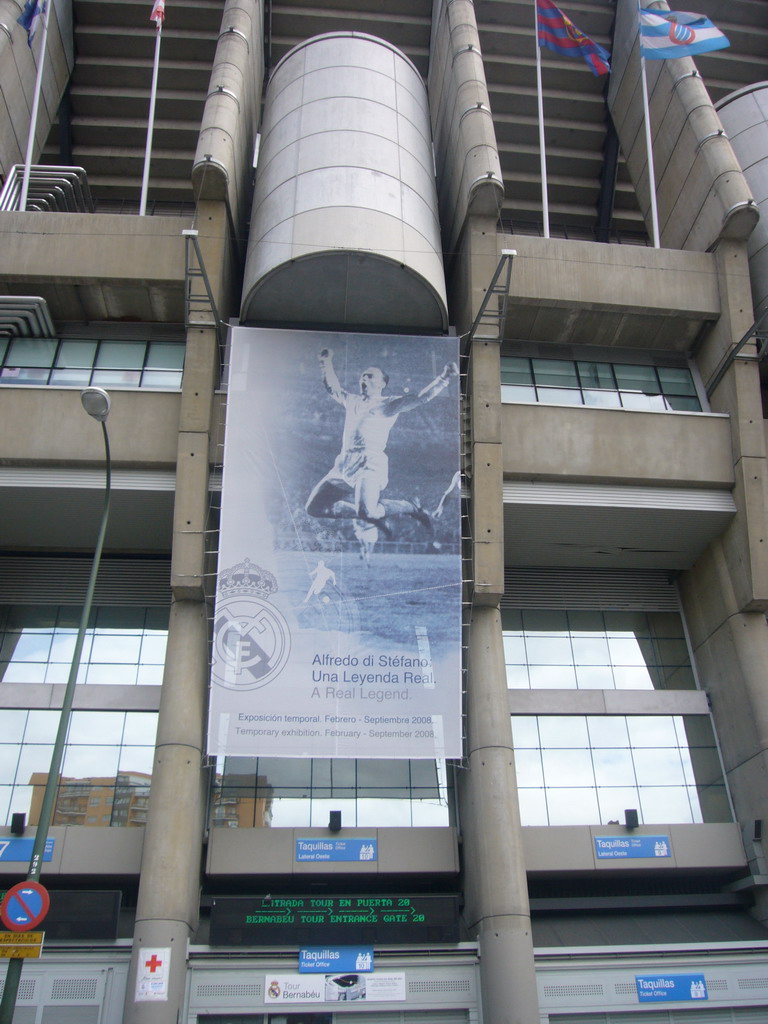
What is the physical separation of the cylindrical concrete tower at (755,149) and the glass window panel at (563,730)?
41.0 ft

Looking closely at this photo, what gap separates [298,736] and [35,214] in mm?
14645

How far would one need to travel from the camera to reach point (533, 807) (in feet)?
68.0

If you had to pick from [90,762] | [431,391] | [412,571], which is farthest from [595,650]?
[90,762]

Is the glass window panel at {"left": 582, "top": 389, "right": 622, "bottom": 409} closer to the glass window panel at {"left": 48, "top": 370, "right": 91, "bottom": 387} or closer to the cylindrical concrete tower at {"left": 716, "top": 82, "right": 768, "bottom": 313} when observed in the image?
the cylindrical concrete tower at {"left": 716, "top": 82, "right": 768, "bottom": 313}

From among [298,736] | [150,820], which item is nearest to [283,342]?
[298,736]

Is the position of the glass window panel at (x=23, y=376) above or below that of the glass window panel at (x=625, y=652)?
above

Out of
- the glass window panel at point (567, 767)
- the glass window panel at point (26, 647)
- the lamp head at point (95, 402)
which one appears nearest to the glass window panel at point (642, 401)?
the glass window panel at point (567, 767)

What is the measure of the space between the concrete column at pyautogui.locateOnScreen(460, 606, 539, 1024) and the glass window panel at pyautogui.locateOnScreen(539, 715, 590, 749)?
11.0 ft

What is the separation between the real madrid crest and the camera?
726 inches

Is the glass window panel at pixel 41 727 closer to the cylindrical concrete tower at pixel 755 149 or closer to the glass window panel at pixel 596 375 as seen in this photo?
the glass window panel at pixel 596 375

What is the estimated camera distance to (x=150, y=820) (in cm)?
1730

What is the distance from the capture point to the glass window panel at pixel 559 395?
23.9 metres

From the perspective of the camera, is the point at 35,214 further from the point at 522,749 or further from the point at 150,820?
the point at 522,749

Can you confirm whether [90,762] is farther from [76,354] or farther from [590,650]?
[590,650]
